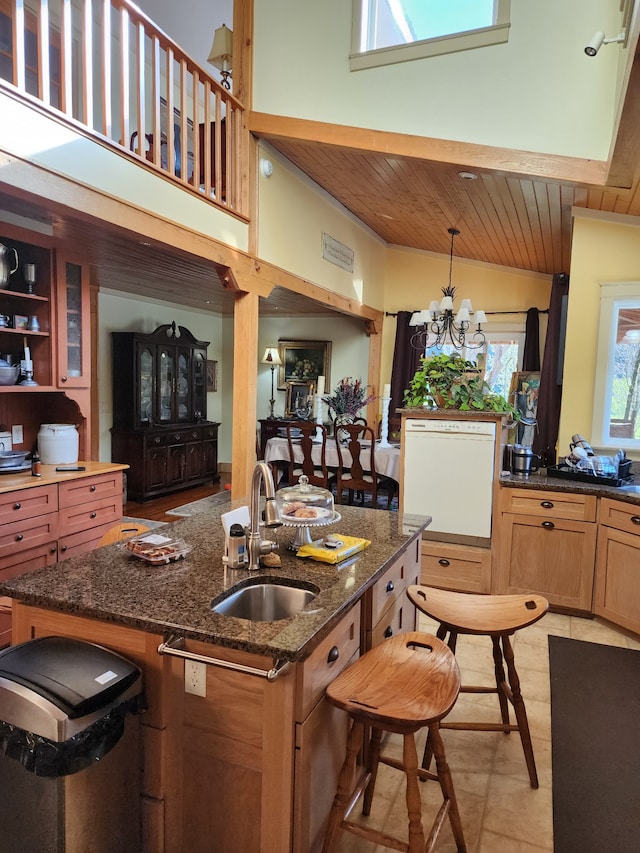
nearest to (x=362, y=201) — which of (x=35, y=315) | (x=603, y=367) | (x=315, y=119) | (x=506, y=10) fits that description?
(x=315, y=119)

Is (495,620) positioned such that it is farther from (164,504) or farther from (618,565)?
(164,504)

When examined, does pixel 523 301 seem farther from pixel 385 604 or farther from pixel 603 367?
pixel 385 604

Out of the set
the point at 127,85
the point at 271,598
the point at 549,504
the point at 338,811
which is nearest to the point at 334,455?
the point at 549,504

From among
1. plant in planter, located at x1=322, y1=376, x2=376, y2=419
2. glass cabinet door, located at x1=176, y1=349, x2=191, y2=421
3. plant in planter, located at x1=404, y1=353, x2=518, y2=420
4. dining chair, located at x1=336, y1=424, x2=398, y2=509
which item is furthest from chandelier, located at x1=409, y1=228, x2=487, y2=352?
glass cabinet door, located at x1=176, y1=349, x2=191, y2=421

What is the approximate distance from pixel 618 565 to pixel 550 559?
15.4 inches

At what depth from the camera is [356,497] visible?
5.78 meters

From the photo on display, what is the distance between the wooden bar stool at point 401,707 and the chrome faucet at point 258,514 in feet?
1.47

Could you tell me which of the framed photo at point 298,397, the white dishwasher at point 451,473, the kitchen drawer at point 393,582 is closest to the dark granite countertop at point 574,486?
the white dishwasher at point 451,473

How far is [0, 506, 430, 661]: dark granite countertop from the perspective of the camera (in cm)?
133

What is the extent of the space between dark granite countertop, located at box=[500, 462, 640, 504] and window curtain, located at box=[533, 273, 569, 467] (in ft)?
7.68

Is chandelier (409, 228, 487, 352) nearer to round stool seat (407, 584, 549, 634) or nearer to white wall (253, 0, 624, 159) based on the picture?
white wall (253, 0, 624, 159)

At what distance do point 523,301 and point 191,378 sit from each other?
4288mm

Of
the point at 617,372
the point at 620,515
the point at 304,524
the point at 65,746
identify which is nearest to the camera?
the point at 65,746

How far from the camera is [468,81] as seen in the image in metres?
3.58
